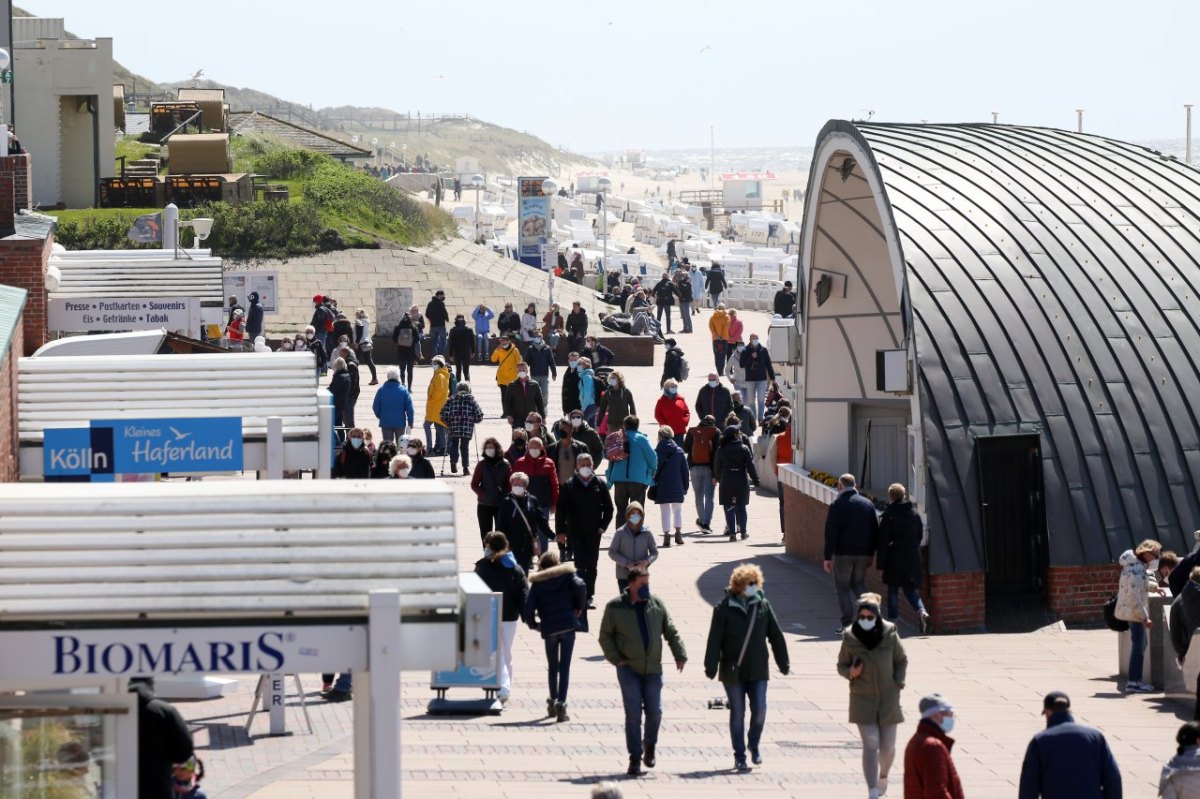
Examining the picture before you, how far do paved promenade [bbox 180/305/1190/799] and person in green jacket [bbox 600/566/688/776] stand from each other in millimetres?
342

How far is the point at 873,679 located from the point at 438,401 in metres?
14.6

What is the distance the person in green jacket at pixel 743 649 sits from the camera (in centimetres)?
1245

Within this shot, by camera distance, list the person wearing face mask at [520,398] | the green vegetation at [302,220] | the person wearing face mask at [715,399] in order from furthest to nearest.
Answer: the green vegetation at [302,220] → the person wearing face mask at [715,399] → the person wearing face mask at [520,398]

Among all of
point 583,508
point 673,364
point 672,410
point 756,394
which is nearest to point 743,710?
point 583,508

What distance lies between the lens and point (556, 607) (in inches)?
534

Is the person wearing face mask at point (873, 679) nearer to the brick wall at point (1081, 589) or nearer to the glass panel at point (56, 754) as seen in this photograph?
the glass panel at point (56, 754)

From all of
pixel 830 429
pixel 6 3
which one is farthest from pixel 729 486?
pixel 6 3

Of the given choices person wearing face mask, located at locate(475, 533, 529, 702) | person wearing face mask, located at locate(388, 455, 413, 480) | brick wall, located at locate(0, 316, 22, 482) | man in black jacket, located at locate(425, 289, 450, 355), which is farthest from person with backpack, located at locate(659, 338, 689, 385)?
brick wall, located at locate(0, 316, 22, 482)

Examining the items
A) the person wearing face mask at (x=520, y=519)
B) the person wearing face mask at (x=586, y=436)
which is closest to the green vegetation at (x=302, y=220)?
the person wearing face mask at (x=586, y=436)

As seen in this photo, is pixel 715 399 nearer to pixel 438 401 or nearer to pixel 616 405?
pixel 616 405

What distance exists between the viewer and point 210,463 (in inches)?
534

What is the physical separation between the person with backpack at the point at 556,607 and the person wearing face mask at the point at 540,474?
5.34 m

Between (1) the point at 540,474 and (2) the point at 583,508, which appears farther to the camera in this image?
(1) the point at 540,474

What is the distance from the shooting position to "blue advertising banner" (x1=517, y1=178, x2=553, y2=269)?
1841 inches
